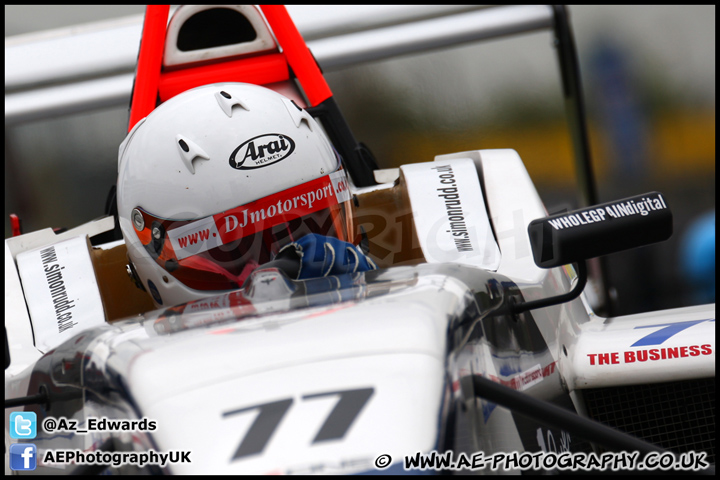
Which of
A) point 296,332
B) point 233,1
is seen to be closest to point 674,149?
point 233,1

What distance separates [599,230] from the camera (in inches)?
43.6

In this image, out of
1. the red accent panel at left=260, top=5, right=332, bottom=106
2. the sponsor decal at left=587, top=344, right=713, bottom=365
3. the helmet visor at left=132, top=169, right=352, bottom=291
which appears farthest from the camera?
the red accent panel at left=260, top=5, right=332, bottom=106

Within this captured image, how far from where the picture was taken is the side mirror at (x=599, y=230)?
3.56 feet

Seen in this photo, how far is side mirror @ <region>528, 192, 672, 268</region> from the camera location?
1085 millimetres

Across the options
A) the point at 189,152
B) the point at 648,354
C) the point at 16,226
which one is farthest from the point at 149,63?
the point at 648,354

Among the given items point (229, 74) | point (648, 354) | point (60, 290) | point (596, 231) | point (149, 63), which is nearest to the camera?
point (596, 231)

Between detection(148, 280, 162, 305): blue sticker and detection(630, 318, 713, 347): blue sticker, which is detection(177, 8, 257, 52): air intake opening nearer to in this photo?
detection(148, 280, 162, 305): blue sticker

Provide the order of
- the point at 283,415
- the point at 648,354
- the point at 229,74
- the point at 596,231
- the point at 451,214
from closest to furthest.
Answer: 1. the point at 283,415
2. the point at 596,231
3. the point at 648,354
4. the point at 451,214
5. the point at 229,74

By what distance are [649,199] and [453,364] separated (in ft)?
1.56

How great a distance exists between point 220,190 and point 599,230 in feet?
2.50

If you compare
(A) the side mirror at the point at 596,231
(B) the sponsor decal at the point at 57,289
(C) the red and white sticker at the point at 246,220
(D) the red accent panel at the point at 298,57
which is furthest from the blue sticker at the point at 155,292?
(D) the red accent panel at the point at 298,57

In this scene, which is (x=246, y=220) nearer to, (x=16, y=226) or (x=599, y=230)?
(x=599, y=230)

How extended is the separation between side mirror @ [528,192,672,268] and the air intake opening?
1.67 meters

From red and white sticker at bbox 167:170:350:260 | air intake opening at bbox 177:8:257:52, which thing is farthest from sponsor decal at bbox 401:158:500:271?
air intake opening at bbox 177:8:257:52
